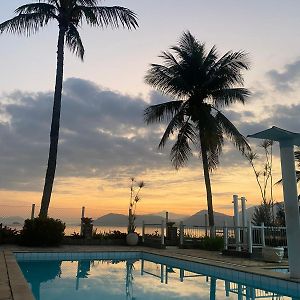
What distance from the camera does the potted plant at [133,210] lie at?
17188mm

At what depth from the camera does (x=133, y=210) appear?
61.5ft

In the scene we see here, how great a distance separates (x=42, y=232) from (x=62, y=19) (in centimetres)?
922

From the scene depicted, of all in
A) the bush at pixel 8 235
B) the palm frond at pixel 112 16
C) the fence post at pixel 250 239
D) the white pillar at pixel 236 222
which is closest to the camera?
the fence post at pixel 250 239

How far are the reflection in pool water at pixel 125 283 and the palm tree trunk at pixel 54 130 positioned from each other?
353cm

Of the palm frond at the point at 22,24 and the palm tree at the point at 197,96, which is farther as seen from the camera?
the palm tree at the point at 197,96

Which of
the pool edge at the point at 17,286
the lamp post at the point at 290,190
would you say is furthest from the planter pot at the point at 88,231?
the lamp post at the point at 290,190

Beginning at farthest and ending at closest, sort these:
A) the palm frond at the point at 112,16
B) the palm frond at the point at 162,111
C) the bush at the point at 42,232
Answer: the palm frond at the point at 162,111, the palm frond at the point at 112,16, the bush at the point at 42,232

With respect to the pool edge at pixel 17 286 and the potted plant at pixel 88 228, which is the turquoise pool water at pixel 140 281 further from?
the potted plant at pixel 88 228

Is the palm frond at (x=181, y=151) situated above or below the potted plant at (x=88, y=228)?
above

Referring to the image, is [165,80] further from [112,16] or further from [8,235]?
[8,235]

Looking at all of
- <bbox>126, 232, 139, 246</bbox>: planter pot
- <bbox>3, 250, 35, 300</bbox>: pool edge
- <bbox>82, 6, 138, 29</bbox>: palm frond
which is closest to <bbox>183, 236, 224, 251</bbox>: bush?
<bbox>126, 232, 139, 246</bbox>: planter pot

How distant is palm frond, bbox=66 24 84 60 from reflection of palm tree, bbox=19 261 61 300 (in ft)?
32.0

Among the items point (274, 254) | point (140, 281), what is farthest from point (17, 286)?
point (274, 254)

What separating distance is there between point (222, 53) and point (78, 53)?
6.93m
